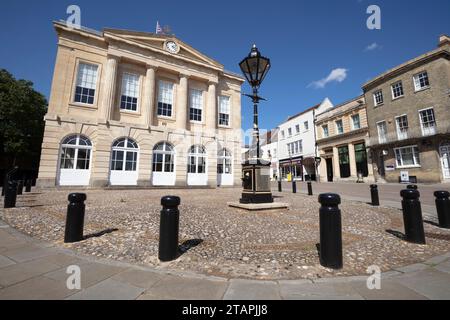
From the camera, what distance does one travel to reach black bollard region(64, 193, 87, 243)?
11.5 feet

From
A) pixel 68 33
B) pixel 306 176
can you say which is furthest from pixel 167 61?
pixel 306 176

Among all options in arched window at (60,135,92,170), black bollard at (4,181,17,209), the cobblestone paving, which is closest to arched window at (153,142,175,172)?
arched window at (60,135,92,170)

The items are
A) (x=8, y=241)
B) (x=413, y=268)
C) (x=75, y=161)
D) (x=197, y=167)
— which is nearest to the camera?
(x=413, y=268)

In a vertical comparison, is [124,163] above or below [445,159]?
below

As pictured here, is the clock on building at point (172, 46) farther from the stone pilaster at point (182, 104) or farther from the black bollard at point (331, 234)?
the black bollard at point (331, 234)

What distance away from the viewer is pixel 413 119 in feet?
64.4

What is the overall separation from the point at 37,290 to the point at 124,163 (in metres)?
14.5

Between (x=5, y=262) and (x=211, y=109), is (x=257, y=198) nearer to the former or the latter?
(x=5, y=262)

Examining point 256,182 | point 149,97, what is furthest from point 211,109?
point 256,182

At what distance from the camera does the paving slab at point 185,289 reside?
74.4 inches

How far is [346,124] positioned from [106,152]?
26696 mm

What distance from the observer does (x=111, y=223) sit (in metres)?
4.79

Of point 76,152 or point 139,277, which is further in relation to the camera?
point 76,152
